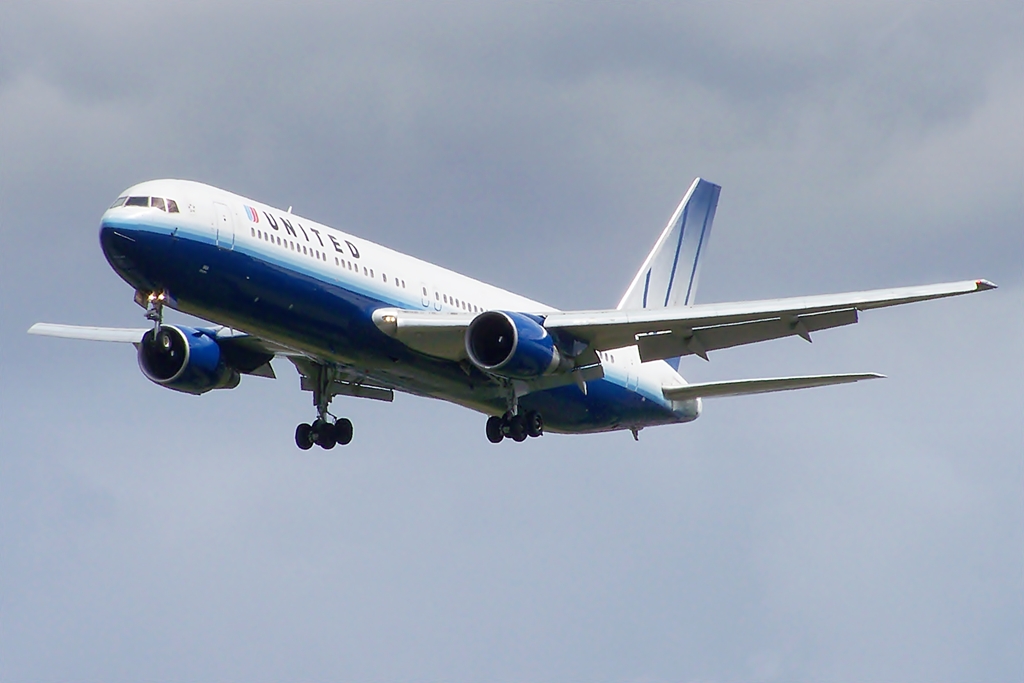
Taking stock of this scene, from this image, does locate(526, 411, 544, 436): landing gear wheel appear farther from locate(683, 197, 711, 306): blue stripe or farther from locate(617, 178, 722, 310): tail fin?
locate(683, 197, 711, 306): blue stripe

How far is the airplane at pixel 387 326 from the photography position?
124 ft

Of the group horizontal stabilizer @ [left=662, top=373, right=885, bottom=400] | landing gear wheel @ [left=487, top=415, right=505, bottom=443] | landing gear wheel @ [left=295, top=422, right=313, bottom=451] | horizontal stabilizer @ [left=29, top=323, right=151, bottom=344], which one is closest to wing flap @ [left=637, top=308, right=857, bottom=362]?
horizontal stabilizer @ [left=662, top=373, right=885, bottom=400]

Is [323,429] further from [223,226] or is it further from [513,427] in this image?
[223,226]

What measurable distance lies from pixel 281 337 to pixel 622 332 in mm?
8737

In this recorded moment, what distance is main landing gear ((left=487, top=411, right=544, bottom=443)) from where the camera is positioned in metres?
44.4

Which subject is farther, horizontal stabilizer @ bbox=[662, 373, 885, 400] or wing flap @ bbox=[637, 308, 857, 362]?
horizontal stabilizer @ bbox=[662, 373, 885, 400]

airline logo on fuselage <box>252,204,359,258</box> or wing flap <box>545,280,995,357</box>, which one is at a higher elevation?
airline logo on fuselage <box>252,204,359,258</box>

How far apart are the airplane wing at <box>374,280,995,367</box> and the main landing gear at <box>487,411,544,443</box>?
265 centimetres

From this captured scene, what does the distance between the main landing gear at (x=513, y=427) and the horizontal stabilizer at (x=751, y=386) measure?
5429mm

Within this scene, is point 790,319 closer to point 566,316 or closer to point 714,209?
point 566,316

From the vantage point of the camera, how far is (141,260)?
37.1 metres

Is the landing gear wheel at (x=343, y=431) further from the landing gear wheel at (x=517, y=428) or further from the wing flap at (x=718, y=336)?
the wing flap at (x=718, y=336)

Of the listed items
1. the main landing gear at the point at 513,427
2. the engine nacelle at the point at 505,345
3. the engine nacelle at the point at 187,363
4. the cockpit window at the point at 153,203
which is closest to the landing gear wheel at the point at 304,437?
the engine nacelle at the point at 187,363

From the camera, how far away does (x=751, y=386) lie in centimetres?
4603
